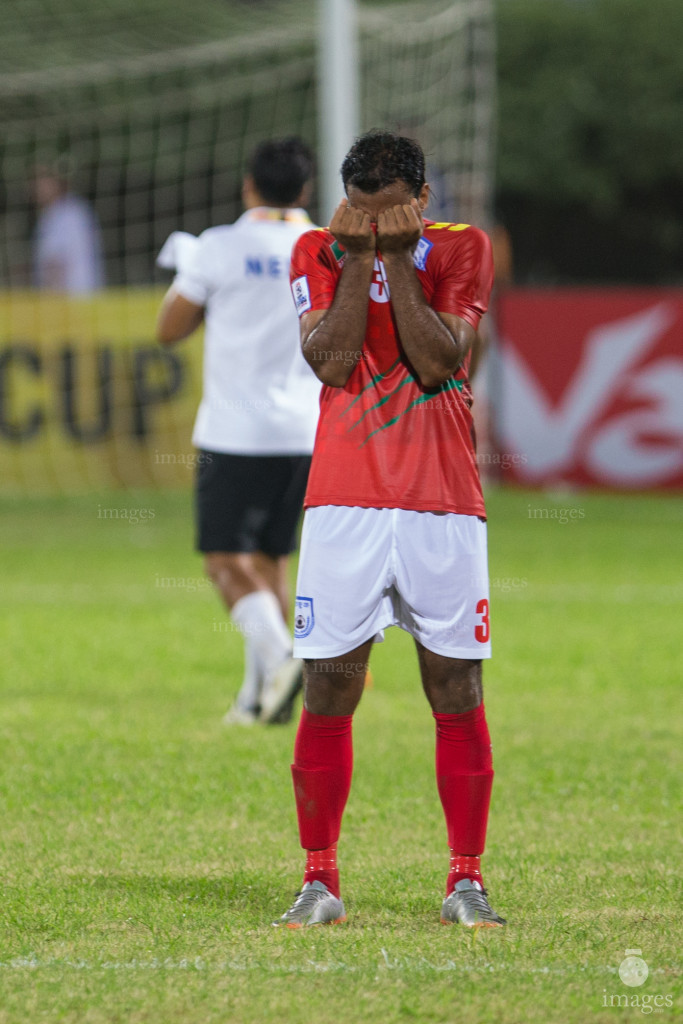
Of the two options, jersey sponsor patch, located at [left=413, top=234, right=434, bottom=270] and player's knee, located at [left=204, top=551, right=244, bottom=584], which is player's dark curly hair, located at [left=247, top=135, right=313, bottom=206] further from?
jersey sponsor patch, located at [left=413, top=234, right=434, bottom=270]

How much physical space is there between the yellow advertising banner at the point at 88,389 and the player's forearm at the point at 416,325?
11095mm

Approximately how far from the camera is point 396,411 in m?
3.71

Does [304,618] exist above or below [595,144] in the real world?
below

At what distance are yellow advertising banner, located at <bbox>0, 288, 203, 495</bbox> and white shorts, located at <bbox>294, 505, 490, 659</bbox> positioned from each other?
11008 mm

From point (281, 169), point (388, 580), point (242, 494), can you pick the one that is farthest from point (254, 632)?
point (388, 580)

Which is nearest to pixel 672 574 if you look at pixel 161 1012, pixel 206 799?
pixel 206 799

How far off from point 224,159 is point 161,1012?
64.8 ft

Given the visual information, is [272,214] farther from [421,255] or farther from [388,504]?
[388,504]

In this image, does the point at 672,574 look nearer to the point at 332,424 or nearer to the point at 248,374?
the point at 248,374

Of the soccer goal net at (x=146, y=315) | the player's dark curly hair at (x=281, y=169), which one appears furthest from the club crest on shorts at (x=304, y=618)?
the soccer goal net at (x=146, y=315)

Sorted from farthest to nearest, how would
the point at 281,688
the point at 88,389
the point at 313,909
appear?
the point at 88,389, the point at 281,688, the point at 313,909

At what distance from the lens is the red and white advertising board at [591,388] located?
1474 cm

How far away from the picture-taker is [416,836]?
4602mm

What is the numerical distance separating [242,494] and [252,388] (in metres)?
0.43
